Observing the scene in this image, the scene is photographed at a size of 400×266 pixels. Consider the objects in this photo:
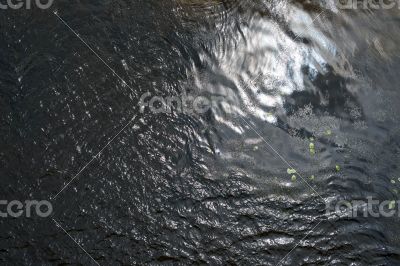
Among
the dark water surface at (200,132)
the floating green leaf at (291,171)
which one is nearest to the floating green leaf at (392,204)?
the dark water surface at (200,132)

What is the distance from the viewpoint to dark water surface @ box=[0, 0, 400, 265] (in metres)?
3.54

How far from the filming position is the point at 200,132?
4.07 meters

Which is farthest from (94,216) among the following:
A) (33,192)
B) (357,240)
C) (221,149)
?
(357,240)

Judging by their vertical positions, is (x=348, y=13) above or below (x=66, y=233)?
above

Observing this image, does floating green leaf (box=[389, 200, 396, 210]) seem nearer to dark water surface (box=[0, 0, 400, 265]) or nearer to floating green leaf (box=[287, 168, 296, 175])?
dark water surface (box=[0, 0, 400, 265])

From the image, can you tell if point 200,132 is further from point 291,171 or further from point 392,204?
point 392,204

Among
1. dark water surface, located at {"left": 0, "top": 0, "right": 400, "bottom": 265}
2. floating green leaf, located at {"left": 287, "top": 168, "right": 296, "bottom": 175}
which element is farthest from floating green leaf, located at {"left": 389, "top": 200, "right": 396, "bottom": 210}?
floating green leaf, located at {"left": 287, "top": 168, "right": 296, "bottom": 175}

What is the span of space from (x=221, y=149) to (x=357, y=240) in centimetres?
119

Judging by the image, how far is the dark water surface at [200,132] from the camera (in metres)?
3.54

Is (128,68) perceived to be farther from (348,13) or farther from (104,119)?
(348,13)

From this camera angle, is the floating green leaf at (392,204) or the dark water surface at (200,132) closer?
the dark water surface at (200,132)

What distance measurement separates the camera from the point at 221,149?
4.01 m

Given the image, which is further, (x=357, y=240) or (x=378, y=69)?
(x=378, y=69)

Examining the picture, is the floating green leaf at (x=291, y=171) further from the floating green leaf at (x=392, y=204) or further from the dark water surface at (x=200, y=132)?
the floating green leaf at (x=392, y=204)
